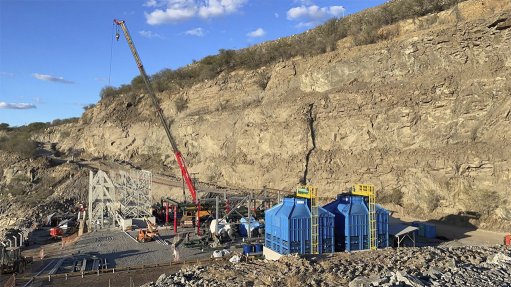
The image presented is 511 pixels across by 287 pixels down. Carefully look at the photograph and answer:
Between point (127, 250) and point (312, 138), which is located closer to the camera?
point (127, 250)

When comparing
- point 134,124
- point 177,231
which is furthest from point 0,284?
point 134,124

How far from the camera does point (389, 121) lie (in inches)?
1246

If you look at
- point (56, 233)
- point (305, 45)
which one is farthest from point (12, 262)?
point (305, 45)

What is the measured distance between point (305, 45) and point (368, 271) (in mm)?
32145

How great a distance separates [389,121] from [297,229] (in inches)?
652

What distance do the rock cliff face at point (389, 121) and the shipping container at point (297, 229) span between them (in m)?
11.6

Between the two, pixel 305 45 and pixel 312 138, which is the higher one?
pixel 305 45

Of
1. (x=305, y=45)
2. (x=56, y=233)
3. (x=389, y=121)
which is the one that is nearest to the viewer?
(x=56, y=233)

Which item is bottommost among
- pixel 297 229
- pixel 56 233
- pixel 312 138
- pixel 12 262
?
pixel 56 233

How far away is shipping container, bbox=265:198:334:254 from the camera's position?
18.2 m

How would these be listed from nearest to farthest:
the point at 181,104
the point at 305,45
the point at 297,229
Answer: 1. the point at 297,229
2. the point at 305,45
3. the point at 181,104

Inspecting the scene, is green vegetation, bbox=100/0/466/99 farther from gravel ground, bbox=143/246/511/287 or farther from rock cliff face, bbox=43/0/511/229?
gravel ground, bbox=143/246/511/287

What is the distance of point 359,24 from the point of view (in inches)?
1625

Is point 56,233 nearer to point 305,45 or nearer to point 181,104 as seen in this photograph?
point 181,104
